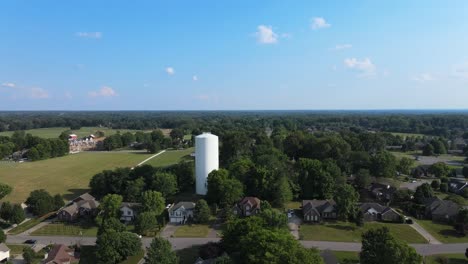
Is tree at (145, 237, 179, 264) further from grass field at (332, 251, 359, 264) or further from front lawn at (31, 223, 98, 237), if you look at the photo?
front lawn at (31, 223, 98, 237)

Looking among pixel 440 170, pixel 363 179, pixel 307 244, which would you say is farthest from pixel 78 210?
pixel 440 170

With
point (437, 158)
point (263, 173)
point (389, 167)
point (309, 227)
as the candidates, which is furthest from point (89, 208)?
point (437, 158)

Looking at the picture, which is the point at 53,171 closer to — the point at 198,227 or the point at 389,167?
the point at 198,227

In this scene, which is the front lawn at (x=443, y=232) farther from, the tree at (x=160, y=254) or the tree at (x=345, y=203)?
the tree at (x=160, y=254)

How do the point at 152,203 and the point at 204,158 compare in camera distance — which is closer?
the point at 152,203

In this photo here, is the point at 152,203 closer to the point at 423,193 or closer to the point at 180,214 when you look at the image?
the point at 180,214

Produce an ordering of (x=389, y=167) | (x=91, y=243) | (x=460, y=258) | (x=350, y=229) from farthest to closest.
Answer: (x=389, y=167) < (x=350, y=229) < (x=91, y=243) < (x=460, y=258)

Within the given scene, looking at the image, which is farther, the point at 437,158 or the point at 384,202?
the point at 437,158
